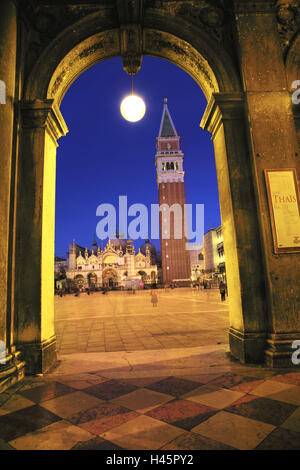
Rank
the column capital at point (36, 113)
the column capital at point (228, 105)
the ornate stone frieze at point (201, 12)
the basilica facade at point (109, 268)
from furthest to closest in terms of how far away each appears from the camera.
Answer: the basilica facade at point (109, 268)
the ornate stone frieze at point (201, 12)
the column capital at point (228, 105)
the column capital at point (36, 113)

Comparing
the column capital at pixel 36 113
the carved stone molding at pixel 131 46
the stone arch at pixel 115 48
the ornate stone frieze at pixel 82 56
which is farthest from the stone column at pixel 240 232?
the column capital at pixel 36 113

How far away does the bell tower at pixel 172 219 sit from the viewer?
204ft

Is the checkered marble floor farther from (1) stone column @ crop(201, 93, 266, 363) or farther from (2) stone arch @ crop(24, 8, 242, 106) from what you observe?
(2) stone arch @ crop(24, 8, 242, 106)

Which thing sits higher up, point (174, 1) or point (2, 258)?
point (174, 1)

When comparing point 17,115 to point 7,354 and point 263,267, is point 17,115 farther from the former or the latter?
point 263,267

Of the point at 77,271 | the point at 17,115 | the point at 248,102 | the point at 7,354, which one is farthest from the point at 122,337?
the point at 77,271

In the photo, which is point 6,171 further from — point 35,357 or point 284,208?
point 284,208

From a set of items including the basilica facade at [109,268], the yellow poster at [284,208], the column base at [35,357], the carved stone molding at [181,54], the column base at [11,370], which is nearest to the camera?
the column base at [11,370]

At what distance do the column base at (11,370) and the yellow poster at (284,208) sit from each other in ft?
11.5

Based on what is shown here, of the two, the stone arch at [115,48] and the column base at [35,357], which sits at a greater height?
the stone arch at [115,48]

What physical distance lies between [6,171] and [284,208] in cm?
369

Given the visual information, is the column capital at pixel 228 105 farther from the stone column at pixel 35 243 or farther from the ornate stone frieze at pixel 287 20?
the stone column at pixel 35 243

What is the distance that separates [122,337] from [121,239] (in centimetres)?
8426

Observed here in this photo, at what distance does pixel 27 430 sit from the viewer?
1905mm
